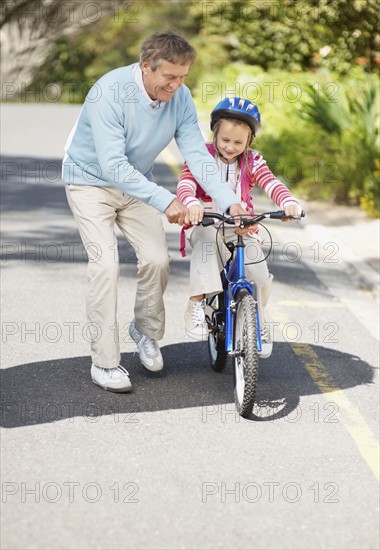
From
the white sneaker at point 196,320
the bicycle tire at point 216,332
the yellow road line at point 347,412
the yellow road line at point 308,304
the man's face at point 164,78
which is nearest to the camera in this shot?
the yellow road line at point 347,412

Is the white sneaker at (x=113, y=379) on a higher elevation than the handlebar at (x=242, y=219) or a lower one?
lower

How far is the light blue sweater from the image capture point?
5.46 metres

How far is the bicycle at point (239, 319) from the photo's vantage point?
5.41 meters

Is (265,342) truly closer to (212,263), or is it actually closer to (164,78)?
(212,263)

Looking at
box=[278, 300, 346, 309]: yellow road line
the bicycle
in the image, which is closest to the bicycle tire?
the bicycle

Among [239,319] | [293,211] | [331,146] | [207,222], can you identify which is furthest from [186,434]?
[331,146]

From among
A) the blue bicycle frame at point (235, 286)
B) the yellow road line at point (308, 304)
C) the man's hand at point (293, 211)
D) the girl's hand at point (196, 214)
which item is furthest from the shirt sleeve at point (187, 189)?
the yellow road line at point (308, 304)

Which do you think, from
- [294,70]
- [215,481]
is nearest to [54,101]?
[294,70]

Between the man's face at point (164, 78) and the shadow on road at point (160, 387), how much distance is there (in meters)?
1.67

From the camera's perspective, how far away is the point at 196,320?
5918 mm

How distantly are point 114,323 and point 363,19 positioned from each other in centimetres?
1097

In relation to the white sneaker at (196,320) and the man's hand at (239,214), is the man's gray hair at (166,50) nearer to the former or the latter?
the man's hand at (239,214)

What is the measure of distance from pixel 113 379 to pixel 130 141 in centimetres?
133

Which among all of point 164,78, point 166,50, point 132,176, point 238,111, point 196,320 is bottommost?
point 196,320
